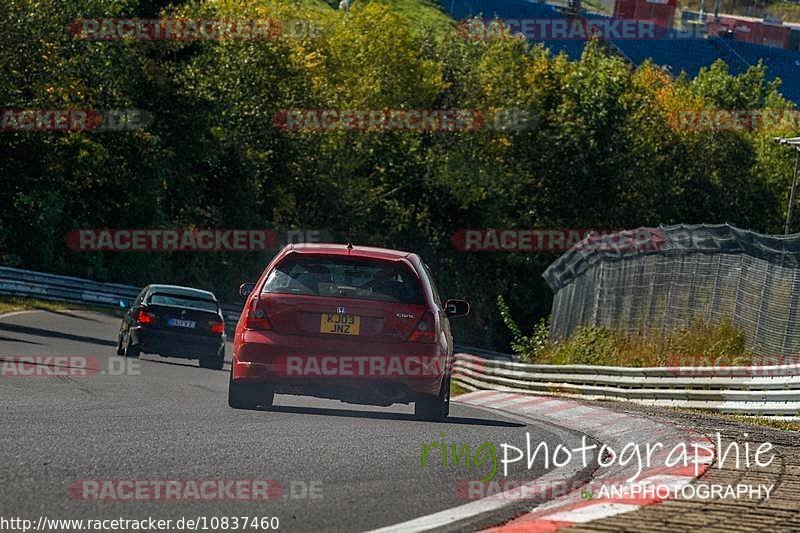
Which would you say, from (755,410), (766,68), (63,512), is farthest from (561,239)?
(63,512)

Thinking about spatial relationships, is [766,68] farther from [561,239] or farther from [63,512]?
[63,512]

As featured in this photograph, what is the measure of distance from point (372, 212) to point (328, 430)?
54.6 meters

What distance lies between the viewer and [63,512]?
6.52 m

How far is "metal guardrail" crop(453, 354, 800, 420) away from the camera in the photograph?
50.1ft
